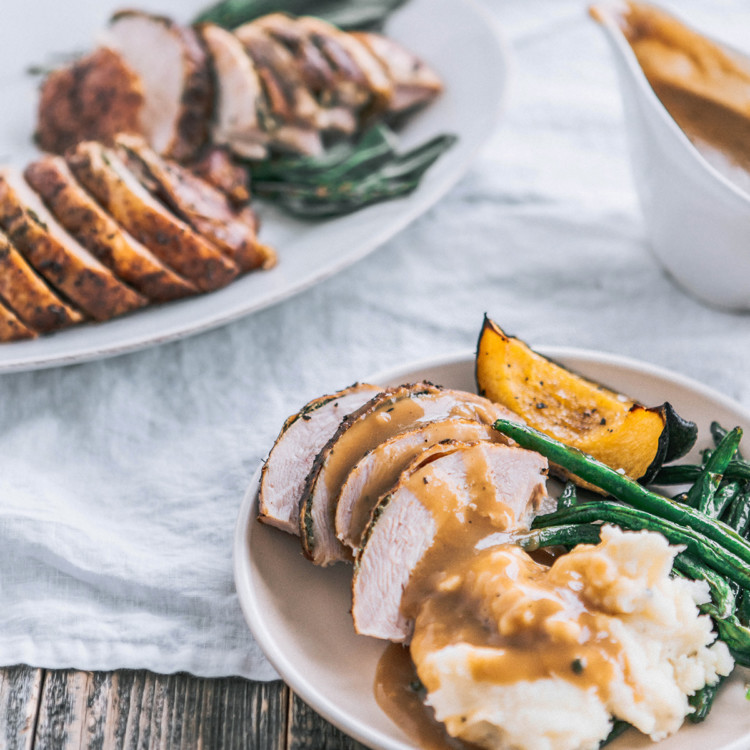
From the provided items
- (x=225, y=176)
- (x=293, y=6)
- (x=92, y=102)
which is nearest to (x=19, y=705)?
(x=225, y=176)

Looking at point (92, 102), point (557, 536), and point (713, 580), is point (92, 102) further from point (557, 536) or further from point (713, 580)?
point (713, 580)

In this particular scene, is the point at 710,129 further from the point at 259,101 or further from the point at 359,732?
the point at 359,732

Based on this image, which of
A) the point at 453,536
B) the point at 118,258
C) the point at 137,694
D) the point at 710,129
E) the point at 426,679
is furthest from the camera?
the point at 710,129

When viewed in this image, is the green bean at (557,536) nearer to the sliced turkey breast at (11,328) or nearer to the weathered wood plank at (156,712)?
the weathered wood plank at (156,712)

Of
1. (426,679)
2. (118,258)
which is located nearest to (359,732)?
(426,679)

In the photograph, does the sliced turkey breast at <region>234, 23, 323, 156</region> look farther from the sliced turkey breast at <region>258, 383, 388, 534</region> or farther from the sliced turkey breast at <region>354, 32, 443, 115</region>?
the sliced turkey breast at <region>258, 383, 388, 534</region>
